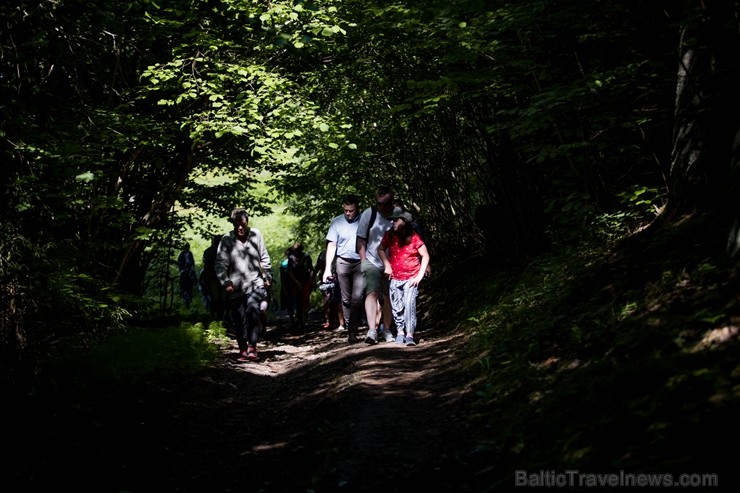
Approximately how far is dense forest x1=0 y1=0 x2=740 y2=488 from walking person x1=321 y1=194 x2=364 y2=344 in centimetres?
155

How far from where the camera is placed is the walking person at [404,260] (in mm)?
8641

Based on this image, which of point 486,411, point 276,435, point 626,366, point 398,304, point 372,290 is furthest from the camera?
point 372,290

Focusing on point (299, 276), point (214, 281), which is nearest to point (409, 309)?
point (214, 281)

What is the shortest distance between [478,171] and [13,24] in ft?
29.9

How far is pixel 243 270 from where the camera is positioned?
921 cm

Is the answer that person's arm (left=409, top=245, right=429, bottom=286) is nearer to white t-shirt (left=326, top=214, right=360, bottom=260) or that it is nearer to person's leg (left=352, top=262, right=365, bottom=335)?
person's leg (left=352, top=262, right=365, bottom=335)

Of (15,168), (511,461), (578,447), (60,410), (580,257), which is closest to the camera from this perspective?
(578,447)

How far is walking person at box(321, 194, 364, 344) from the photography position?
967 centimetres

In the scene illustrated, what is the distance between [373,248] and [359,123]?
6670 millimetres

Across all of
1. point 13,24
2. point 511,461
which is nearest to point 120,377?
point 13,24

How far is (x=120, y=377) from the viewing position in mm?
6566

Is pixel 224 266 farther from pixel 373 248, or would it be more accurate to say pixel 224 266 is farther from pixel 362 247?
pixel 373 248

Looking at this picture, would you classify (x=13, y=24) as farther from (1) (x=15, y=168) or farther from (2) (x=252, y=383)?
(2) (x=252, y=383)

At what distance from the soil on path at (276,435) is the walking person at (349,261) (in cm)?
178
